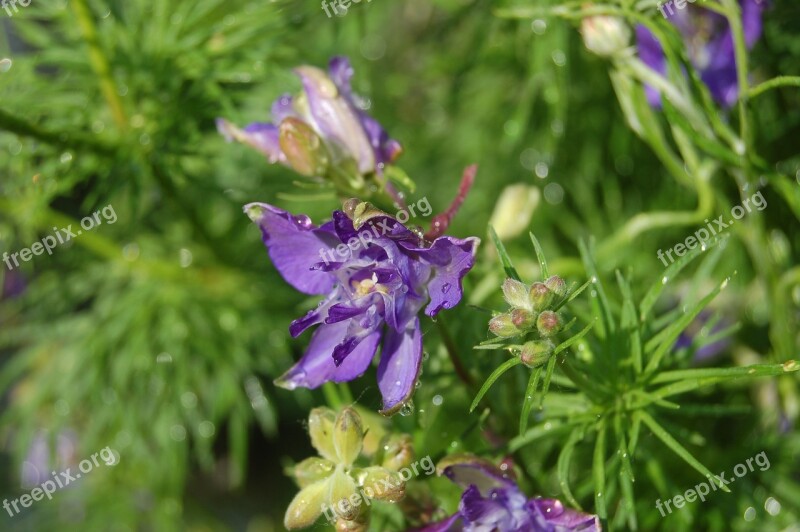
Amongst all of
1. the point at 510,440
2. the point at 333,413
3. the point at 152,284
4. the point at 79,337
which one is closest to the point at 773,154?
the point at 510,440

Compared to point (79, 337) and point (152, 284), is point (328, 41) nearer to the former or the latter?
point (152, 284)

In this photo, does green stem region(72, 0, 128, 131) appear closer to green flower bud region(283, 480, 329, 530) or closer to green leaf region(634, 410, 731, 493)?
green flower bud region(283, 480, 329, 530)

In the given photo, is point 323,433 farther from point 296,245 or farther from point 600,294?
point 600,294

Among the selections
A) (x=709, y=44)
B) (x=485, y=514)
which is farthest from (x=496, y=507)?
(x=709, y=44)

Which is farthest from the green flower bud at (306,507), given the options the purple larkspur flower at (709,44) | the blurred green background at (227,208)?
the purple larkspur flower at (709,44)

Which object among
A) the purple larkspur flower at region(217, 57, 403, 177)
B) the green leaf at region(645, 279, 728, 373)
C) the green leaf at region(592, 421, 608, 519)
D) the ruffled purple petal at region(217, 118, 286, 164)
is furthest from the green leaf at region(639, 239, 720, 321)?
the ruffled purple petal at region(217, 118, 286, 164)

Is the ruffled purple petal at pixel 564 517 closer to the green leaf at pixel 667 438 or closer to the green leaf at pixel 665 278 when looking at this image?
the green leaf at pixel 667 438
